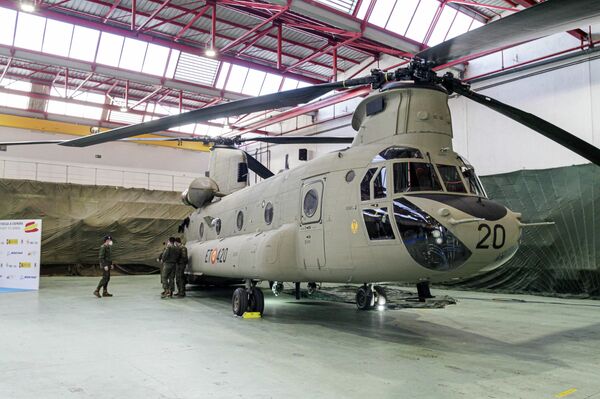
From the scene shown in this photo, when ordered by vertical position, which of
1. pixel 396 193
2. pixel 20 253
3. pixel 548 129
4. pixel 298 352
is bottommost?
pixel 298 352

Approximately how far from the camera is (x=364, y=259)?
21.8 ft

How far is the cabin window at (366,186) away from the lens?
22.0 ft

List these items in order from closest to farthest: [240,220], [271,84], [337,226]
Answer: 1. [337,226]
2. [240,220]
3. [271,84]

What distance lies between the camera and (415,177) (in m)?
6.38

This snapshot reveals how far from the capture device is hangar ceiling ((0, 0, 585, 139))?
15.9m

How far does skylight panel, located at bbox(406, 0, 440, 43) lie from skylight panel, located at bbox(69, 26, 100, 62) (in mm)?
13238

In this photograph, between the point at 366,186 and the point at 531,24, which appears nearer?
the point at 531,24

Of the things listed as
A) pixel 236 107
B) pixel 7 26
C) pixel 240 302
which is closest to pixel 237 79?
pixel 7 26

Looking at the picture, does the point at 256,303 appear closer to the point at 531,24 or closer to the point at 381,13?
the point at 531,24

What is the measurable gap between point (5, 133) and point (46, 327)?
74.1 ft

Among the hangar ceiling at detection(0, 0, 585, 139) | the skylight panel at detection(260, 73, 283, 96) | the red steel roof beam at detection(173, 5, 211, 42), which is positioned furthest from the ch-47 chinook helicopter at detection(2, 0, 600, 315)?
the skylight panel at detection(260, 73, 283, 96)

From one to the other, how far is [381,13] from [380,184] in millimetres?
12295

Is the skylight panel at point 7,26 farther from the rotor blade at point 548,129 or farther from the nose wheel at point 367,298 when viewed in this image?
the rotor blade at point 548,129

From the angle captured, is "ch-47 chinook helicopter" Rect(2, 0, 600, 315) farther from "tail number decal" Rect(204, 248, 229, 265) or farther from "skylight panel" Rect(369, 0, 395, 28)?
"skylight panel" Rect(369, 0, 395, 28)
